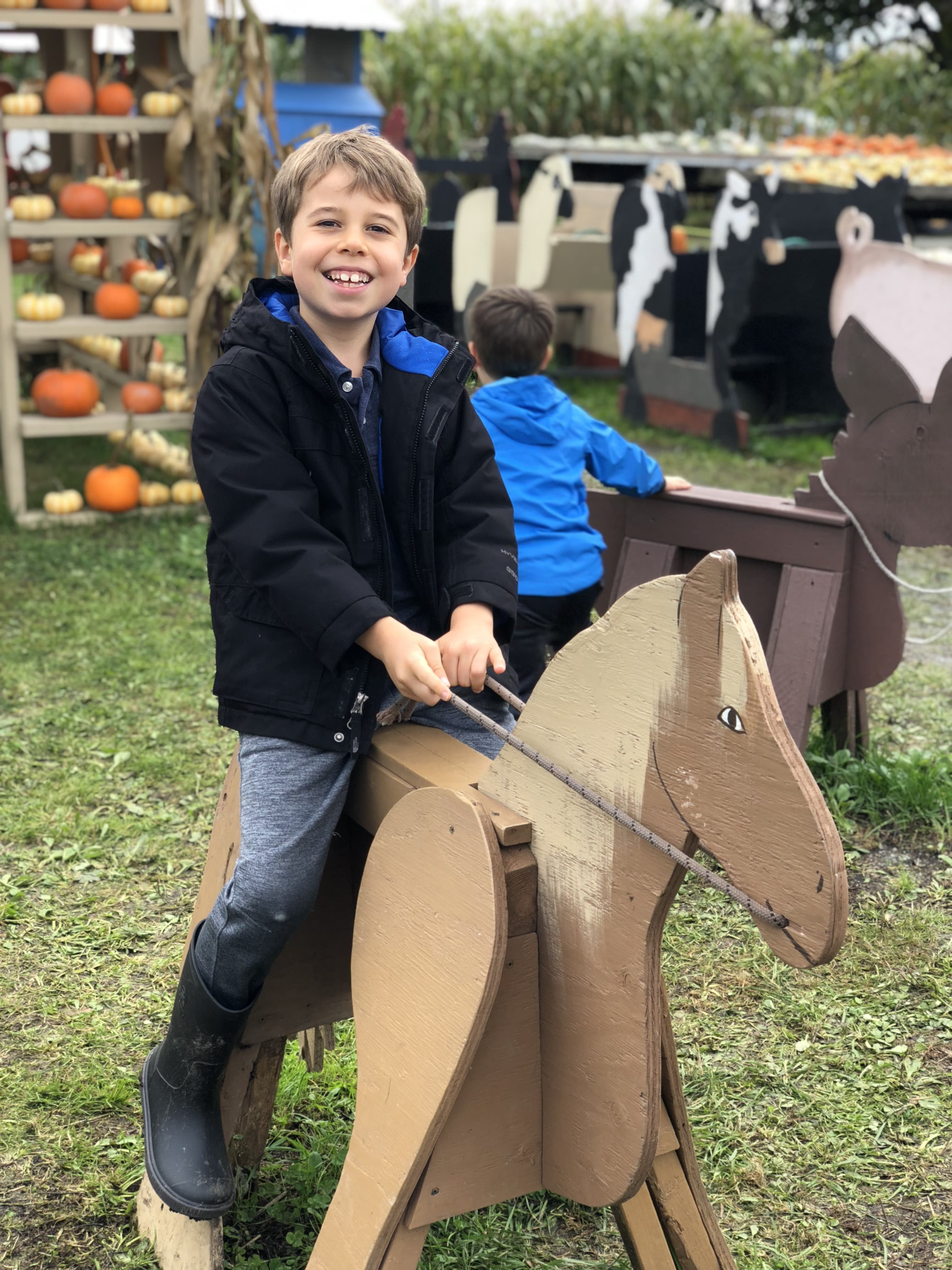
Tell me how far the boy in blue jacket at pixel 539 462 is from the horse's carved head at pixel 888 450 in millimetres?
548

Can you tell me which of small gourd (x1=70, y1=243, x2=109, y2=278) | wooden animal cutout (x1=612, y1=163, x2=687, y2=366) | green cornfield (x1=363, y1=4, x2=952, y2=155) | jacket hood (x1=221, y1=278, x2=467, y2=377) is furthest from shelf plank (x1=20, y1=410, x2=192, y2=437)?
green cornfield (x1=363, y1=4, x2=952, y2=155)

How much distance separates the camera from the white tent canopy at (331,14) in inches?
348

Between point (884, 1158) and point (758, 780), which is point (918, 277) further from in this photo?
point (758, 780)

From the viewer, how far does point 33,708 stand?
12.6 feet

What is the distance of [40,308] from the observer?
5.51 metres

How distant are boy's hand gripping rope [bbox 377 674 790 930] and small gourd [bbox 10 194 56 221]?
4.64 m

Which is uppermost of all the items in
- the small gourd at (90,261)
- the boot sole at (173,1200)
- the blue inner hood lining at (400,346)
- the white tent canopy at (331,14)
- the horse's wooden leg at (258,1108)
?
the white tent canopy at (331,14)

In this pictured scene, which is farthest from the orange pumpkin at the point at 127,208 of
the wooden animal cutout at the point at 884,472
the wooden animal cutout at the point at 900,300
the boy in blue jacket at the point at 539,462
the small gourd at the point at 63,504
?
the wooden animal cutout at the point at 884,472

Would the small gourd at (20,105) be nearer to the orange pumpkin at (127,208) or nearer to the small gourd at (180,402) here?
the orange pumpkin at (127,208)

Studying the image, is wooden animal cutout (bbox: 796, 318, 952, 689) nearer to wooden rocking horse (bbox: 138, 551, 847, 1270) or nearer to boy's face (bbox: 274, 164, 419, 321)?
boy's face (bbox: 274, 164, 419, 321)

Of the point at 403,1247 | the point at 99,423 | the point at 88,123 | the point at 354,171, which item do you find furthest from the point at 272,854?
the point at 88,123

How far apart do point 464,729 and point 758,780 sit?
678mm

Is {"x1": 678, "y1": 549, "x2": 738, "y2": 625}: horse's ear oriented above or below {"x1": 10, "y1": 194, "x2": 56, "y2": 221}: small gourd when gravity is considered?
above

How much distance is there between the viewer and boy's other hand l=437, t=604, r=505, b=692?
5.32ft
